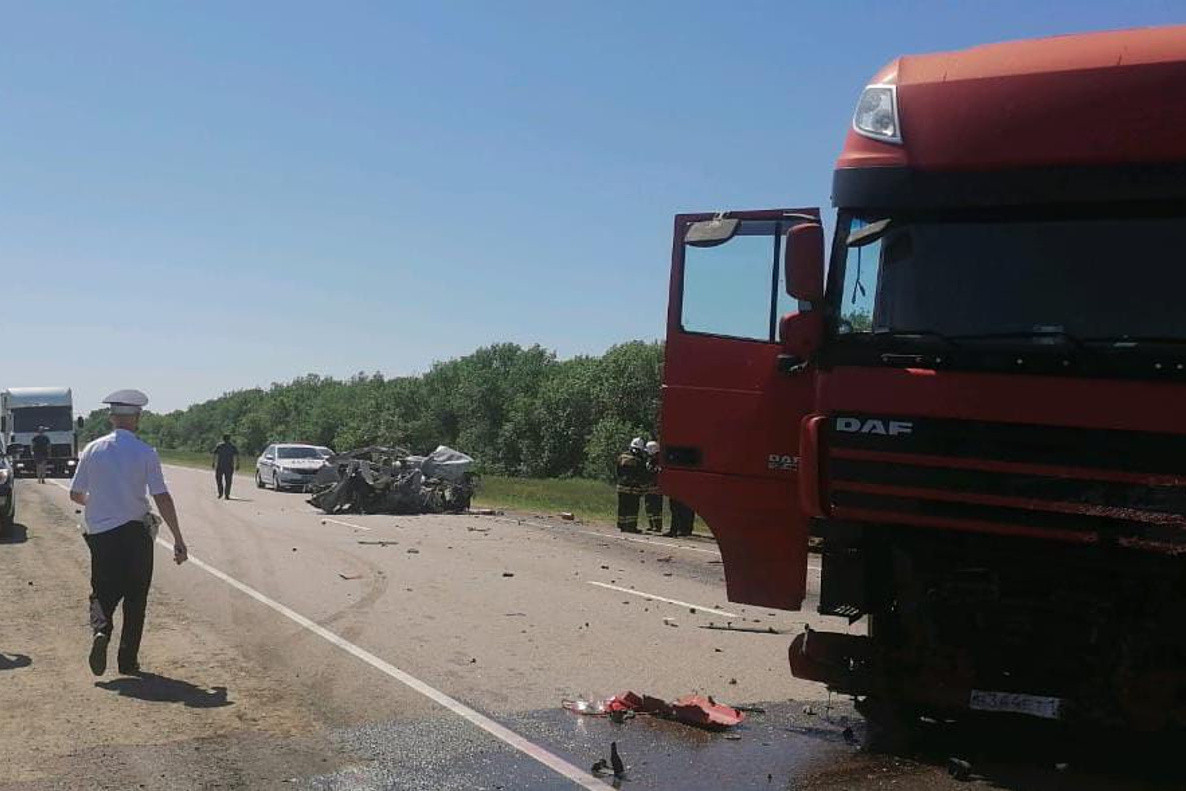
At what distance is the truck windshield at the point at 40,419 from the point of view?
4284 centimetres

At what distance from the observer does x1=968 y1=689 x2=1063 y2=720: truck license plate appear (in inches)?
204

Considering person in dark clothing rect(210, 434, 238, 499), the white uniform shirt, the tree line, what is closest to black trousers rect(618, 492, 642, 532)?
person in dark clothing rect(210, 434, 238, 499)

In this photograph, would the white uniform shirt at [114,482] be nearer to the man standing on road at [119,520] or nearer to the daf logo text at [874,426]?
the man standing on road at [119,520]

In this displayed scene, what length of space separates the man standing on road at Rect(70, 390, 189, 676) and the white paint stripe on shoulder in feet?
5.45

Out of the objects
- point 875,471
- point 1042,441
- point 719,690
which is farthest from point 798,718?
point 1042,441

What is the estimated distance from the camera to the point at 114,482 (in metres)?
7.57

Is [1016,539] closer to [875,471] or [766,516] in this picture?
[875,471]

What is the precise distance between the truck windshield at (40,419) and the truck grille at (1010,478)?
4367cm

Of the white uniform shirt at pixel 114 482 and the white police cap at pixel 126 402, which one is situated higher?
the white police cap at pixel 126 402

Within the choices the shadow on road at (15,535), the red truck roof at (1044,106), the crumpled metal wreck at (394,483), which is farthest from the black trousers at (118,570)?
the crumpled metal wreck at (394,483)

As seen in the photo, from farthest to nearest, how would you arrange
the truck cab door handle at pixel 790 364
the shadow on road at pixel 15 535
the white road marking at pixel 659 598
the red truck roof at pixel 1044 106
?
the shadow on road at pixel 15 535
the white road marking at pixel 659 598
the truck cab door handle at pixel 790 364
the red truck roof at pixel 1044 106

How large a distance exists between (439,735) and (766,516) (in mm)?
2211

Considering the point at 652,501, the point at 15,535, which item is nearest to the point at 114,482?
the point at 15,535

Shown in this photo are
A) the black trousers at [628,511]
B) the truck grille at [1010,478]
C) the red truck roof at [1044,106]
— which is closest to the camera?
the truck grille at [1010,478]
